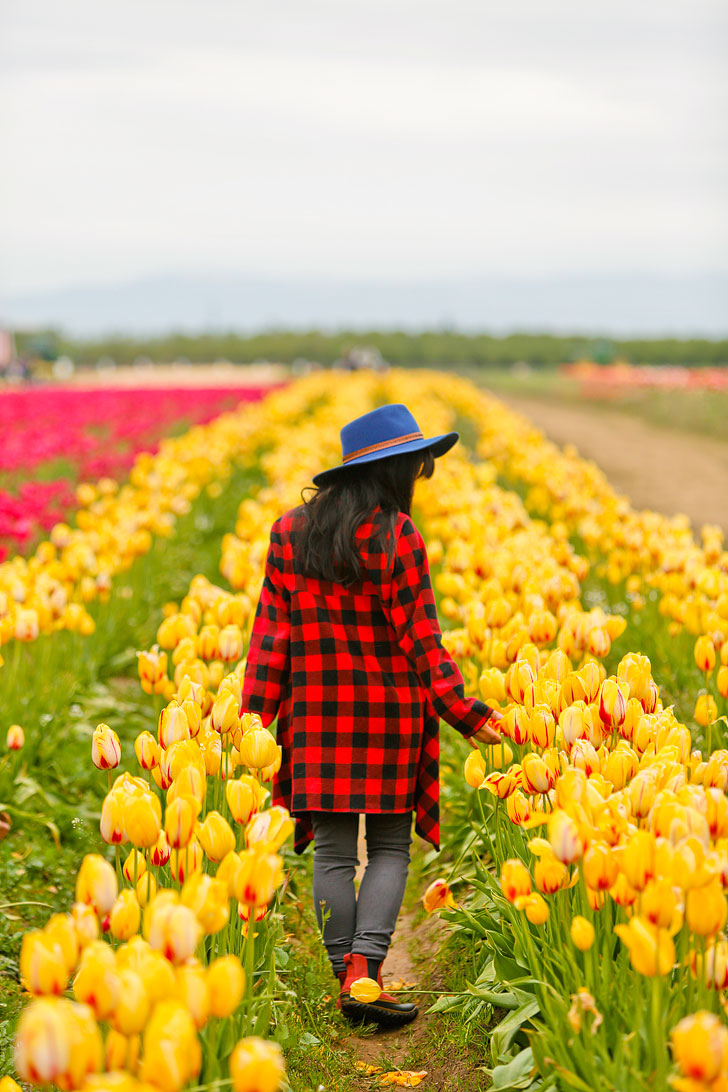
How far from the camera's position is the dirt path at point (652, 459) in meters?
13.7

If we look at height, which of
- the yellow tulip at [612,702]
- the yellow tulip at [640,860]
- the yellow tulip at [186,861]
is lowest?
the yellow tulip at [186,861]

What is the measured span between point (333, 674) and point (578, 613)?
808mm

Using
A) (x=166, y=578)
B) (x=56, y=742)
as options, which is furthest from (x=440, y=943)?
(x=166, y=578)

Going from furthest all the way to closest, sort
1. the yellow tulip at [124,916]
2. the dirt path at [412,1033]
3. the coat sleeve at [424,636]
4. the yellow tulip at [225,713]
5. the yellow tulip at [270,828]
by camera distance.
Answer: the coat sleeve at [424,636]
the dirt path at [412,1033]
the yellow tulip at [225,713]
the yellow tulip at [270,828]
the yellow tulip at [124,916]

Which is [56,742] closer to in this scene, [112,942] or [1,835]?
[1,835]

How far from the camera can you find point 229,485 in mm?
10859

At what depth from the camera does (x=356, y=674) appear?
3.14 metres

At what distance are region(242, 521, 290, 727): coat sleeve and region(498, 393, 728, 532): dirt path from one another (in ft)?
30.0

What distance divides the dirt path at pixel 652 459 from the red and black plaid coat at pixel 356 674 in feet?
29.9

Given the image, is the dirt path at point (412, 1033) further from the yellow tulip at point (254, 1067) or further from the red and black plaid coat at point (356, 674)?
the yellow tulip at point (254, 1067)

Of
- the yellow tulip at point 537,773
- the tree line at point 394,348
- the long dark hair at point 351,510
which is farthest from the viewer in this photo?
the tree line at point 394,348

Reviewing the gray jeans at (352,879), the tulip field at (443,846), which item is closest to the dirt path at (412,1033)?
the tulip field at (443,846)

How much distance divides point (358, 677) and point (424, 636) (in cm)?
23

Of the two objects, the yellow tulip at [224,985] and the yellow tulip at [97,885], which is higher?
the yellow tulip at [97,885]
